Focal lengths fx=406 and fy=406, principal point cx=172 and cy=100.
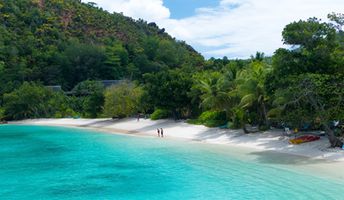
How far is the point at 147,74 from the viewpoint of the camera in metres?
50.9

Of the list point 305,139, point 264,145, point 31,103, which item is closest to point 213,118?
point 264,145

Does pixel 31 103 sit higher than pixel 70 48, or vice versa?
pixel 70 48

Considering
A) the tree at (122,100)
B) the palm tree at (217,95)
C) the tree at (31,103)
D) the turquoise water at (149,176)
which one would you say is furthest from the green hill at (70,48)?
the turquoise water at (149,176)

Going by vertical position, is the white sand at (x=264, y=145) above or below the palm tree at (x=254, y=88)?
below

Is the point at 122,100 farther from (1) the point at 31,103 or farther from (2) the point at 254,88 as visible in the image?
(1) the point at 31,103

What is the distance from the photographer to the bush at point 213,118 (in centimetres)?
4123

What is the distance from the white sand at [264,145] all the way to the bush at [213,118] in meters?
0.89

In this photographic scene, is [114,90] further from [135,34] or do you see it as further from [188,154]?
[135,34]

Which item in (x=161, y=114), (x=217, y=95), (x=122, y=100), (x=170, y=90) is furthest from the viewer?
(x=122, y=100)

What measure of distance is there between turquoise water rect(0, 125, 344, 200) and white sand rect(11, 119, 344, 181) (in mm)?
1509

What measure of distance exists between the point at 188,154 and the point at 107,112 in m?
30.1

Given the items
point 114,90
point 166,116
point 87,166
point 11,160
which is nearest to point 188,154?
point 87,166

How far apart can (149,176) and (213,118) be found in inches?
831

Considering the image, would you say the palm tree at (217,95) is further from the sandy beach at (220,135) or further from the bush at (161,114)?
the bush at (161,114)
